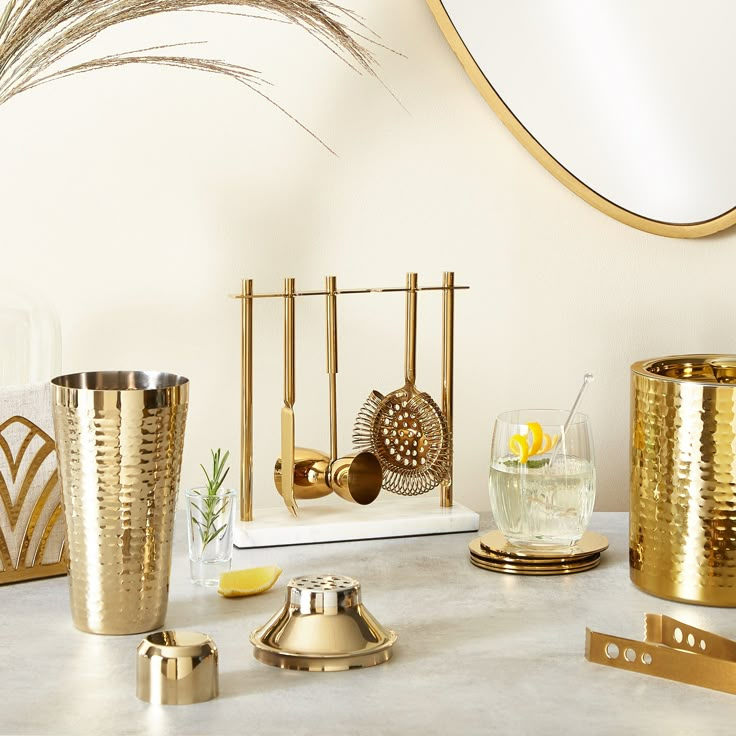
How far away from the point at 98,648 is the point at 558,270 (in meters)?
0.75

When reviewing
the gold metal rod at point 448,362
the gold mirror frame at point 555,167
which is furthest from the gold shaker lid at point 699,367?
the gold mirror frame at point 555,167

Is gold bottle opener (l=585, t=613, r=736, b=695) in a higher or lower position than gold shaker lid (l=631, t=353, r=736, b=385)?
lower

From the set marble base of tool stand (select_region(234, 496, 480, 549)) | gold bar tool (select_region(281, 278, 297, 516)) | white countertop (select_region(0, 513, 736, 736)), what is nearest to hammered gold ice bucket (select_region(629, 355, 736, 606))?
white countertop (select_region(0, 513, 736, 736))

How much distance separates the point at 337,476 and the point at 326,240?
0.31 meters

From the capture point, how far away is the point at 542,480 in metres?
0.93

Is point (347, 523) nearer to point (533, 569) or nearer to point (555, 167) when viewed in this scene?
point (533, 569)

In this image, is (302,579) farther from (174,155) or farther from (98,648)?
(174,155)

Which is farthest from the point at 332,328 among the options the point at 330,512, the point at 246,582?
the point at 246,582

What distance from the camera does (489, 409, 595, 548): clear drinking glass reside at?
926 millimetres

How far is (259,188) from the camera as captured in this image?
1.20 metres

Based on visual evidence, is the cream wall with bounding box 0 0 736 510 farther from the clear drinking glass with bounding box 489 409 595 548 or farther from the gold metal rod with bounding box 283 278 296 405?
the clear drinking glass with bounding box 489 409 595 548

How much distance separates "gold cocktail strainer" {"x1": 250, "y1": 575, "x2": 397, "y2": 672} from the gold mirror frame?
2.22 feet

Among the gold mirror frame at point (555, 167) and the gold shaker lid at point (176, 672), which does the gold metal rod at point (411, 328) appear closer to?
the gold mirror frame at point (555, 167)

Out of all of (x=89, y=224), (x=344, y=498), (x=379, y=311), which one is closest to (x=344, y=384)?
(x=379, y=311)
